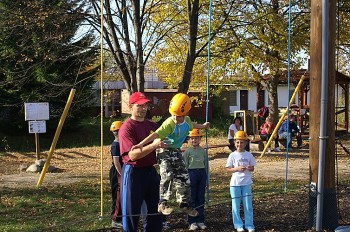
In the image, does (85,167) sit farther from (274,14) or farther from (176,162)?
(176,162)

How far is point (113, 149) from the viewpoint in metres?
6.74

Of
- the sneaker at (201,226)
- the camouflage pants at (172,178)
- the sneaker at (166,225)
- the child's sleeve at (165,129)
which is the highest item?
the child's sleeve at (165,129)

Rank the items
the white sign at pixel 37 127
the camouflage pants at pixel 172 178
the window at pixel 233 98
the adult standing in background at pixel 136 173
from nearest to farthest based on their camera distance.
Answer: the adult standing in background at pixel 136 173, the camouflage pants at pixel 172 178, the white sign at pixel 37 127, the window at pixel 233 98

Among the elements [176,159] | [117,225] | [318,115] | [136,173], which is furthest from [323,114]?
[117,225]

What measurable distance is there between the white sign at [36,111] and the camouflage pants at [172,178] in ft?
26.3

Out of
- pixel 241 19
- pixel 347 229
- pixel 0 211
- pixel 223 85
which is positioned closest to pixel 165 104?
pixel 223 85

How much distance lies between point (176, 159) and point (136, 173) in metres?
0.82

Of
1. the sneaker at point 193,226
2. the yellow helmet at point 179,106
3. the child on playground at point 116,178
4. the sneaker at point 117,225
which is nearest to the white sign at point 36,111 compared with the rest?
the child on playground at point 116,178

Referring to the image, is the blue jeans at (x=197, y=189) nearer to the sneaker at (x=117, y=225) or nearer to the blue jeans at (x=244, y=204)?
the blue jeans at (x=244, y=204)

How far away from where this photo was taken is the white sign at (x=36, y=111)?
12977mm

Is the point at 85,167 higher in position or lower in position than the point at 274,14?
lower

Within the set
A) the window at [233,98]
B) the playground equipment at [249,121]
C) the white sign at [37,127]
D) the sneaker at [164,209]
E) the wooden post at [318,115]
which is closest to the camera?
the sneaker at [164,209]

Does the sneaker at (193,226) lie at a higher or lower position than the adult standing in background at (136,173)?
lower

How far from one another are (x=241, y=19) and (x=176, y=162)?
11.8m
